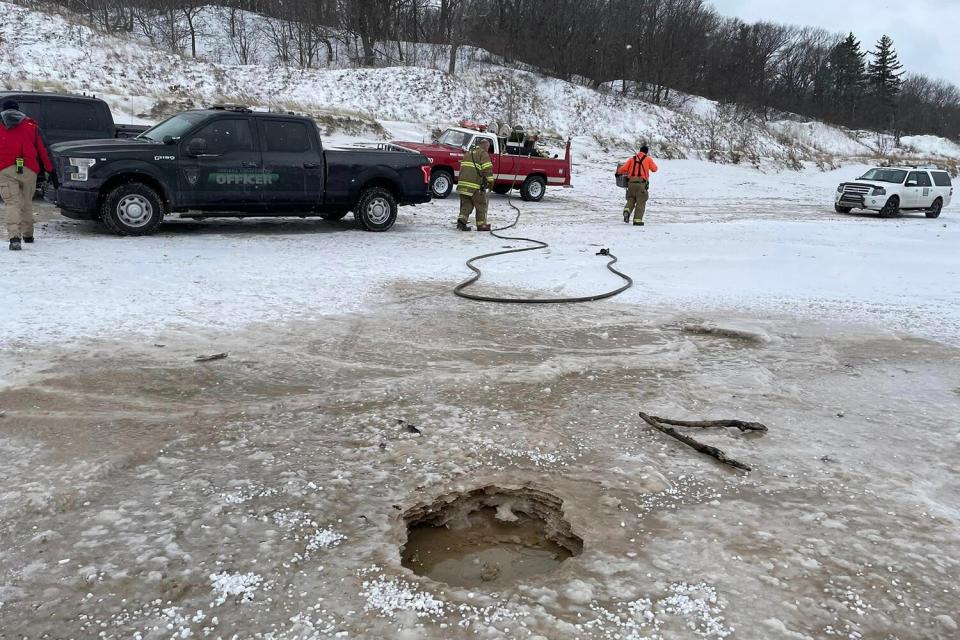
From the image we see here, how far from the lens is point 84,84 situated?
26.8 metres

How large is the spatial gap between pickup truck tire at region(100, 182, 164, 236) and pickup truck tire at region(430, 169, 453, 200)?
8.74 metres

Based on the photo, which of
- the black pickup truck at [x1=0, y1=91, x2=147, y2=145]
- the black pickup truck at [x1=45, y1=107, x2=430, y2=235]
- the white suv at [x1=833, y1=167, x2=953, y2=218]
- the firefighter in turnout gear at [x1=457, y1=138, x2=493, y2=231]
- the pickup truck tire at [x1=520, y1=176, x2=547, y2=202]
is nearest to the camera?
the black pickup truck at [x1=45, y1=107, x2=430, y2=235]

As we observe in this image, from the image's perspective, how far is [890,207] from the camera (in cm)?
2156

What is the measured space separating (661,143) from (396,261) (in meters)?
31.0

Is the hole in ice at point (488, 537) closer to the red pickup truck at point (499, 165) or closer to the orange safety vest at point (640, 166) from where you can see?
the orange safety vest at point (640, 166)

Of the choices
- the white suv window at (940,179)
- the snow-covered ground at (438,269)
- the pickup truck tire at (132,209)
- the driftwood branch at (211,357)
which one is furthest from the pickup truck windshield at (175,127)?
the white suv window at (940,179)

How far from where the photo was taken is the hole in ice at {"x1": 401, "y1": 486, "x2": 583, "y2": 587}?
3.03m

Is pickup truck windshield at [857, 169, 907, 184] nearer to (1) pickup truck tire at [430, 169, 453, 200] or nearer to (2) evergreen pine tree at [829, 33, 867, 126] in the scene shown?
Result: (1) pickup truck tire at [430, 169, 453, 200]

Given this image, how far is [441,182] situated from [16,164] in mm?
10830

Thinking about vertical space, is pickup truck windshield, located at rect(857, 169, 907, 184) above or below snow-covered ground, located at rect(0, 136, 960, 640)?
above

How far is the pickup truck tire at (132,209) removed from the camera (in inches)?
390

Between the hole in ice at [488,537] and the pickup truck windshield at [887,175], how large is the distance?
74.8ft

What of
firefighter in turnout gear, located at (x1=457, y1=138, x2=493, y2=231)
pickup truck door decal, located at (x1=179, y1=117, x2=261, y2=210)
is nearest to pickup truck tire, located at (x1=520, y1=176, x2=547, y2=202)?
firefighter in turnout gear, located at (x1=457, y1=138, x2=493, y2=231)

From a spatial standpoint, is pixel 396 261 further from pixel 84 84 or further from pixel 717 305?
pixel 84 84
